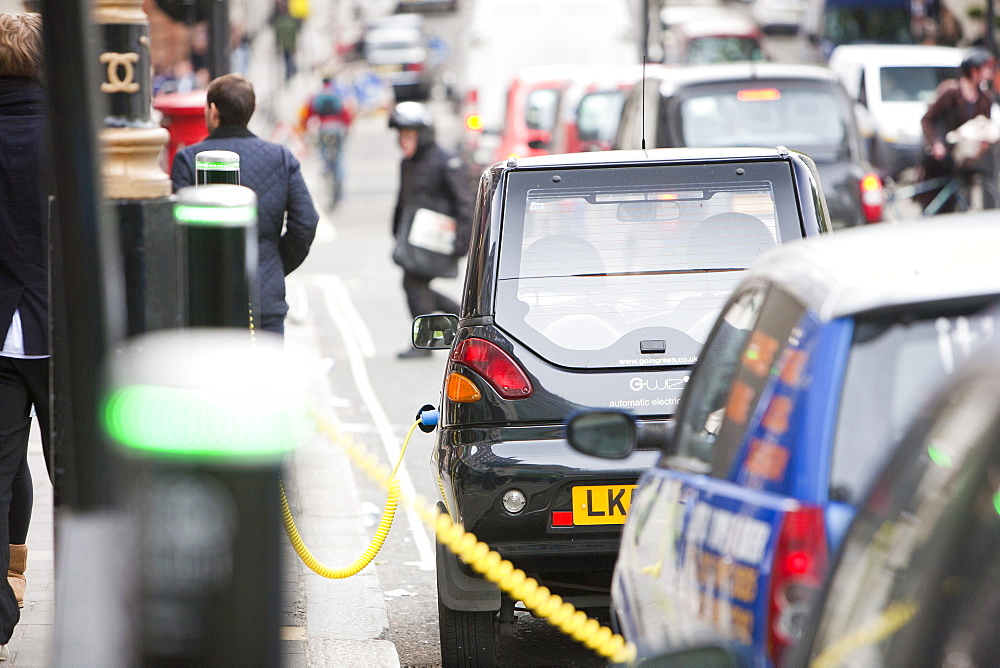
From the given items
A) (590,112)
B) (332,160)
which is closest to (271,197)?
(590,112)

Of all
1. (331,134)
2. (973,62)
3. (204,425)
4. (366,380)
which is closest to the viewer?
(204,425)

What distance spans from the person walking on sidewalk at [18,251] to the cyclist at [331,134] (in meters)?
18.5

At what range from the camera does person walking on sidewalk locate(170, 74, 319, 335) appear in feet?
22.8

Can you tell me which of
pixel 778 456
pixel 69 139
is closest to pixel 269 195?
pixel 69 139

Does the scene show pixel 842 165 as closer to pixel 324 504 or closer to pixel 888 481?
pixel 324 504

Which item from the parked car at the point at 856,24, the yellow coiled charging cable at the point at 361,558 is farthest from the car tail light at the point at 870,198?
the parked car at the point at 856,24

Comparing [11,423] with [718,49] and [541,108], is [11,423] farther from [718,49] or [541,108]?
[718,49]

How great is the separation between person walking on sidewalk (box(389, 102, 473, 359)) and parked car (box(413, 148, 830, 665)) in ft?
20.2

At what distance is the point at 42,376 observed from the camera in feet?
16.5

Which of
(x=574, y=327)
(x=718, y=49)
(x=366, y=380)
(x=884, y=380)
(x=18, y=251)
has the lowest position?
(x=366, y=380)

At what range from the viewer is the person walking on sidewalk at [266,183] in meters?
6.94

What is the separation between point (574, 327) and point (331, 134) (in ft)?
64.0

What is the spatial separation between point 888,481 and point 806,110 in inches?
421

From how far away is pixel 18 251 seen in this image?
4.92 metres
